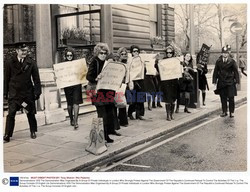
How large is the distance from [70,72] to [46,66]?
1418mm

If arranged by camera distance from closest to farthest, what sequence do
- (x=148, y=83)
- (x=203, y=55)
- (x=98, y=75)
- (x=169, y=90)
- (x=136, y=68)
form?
(x=98, y=75) < (x=136, y=68) < (x=169, y=90) < (x=148, y=83) < (x=203, y=55)

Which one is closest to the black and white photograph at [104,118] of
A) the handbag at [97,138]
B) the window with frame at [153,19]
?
the handbag at [97,138]

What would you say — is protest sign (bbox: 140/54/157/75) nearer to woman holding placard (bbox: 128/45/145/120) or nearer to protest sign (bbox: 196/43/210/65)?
woman holding placard (bbox: 128/45/145/120)

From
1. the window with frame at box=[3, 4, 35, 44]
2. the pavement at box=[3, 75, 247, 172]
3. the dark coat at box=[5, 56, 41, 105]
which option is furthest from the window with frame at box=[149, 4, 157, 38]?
the dark coat at box=[5, 56, 41, 105]

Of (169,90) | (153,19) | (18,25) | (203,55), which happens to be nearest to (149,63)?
(169,90)

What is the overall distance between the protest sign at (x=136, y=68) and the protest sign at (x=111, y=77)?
2.03 meters

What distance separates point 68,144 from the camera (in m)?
6.46

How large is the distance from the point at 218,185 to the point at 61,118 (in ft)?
16.3

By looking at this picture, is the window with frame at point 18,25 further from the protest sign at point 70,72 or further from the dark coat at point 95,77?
the dark coat at point 95,77

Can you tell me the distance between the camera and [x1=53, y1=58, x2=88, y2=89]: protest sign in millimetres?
7328

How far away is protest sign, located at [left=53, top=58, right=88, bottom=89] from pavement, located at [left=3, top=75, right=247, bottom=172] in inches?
43.9

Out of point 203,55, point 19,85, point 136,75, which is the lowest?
point 19,85

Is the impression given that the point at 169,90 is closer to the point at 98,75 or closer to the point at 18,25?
the point at 98,75

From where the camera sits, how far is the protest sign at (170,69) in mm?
8328
